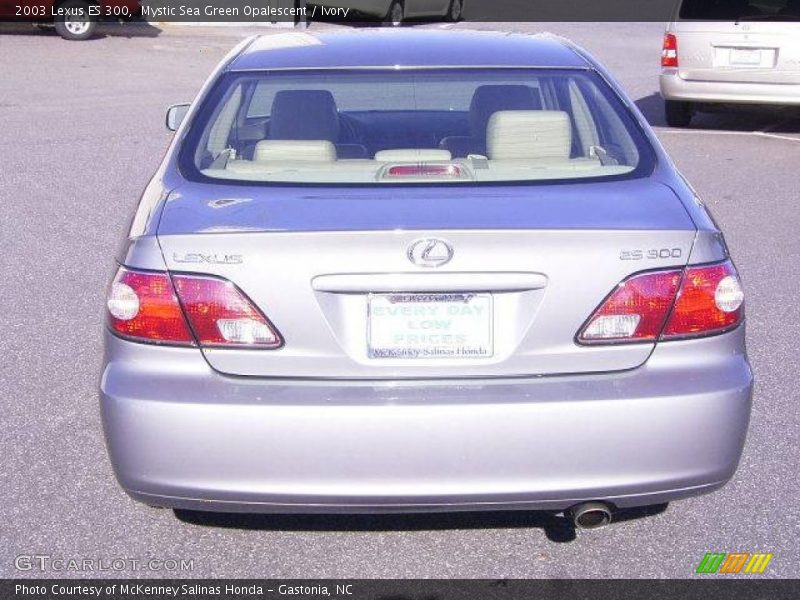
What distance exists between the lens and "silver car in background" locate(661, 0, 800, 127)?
37.8ft

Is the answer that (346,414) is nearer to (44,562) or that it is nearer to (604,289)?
(604,289)

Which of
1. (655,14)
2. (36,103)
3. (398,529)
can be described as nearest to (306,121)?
(398,529)

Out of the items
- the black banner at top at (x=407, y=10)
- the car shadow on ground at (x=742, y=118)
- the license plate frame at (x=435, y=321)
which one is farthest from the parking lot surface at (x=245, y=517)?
the car shadow on ground at (x=742, y=118)

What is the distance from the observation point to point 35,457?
446 cm

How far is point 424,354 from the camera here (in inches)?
126

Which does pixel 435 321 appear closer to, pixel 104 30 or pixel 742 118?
pixel 742 118

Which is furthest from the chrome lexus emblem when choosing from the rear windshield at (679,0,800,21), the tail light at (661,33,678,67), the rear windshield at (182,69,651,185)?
the tail light at (661,33,678,67)

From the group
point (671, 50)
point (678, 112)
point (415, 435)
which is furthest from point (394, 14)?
point (415, 435)

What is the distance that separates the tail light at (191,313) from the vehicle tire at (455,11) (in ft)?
80.4

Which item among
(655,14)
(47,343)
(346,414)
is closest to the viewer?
(346,414)

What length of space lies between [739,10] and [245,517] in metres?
9.43

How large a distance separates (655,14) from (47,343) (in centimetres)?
2760

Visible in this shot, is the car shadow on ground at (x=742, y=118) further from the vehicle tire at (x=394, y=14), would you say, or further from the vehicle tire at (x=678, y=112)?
the vehicle tire at (x=394, y=14)

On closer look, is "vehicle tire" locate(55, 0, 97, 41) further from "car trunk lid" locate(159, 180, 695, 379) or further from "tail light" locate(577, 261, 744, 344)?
"tail light" locate(577, 261, 744, 344)
